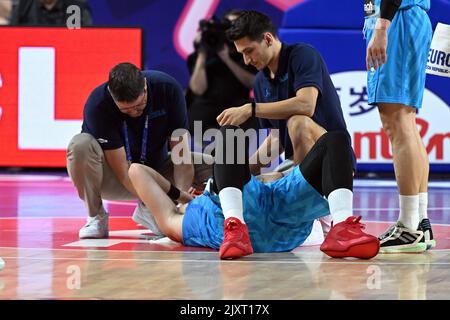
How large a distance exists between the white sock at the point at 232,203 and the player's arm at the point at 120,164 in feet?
3.90

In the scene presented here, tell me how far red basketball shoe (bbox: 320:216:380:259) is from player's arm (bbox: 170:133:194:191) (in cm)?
A: 152

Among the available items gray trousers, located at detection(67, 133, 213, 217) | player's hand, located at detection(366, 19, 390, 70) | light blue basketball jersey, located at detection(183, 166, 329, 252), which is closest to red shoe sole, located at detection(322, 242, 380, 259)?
light blue basketball jersey, located at detection(183, 166, 329, 252)

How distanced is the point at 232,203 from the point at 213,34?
241 inches

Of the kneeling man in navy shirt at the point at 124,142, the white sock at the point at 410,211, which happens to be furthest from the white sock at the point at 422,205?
the kneeling man in navy shirt at the point at 124,142

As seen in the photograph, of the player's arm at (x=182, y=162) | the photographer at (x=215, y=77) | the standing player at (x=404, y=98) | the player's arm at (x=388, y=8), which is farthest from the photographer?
the photographer at (x=215, y=77)

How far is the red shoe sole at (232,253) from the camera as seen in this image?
15.5 ft

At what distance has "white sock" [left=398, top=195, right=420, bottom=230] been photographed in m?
5.21

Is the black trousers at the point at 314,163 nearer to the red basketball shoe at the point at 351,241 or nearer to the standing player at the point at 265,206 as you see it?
the standing player at the point at 265,206

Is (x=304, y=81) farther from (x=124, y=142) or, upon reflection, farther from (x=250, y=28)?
(x=124, y=142)

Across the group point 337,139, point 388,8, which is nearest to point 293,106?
point 337,139

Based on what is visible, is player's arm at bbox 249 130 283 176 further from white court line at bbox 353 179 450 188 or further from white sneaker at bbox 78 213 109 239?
white court line at bbox 353 179 450 188

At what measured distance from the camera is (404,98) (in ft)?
16.9

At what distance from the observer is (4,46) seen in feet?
32.2
